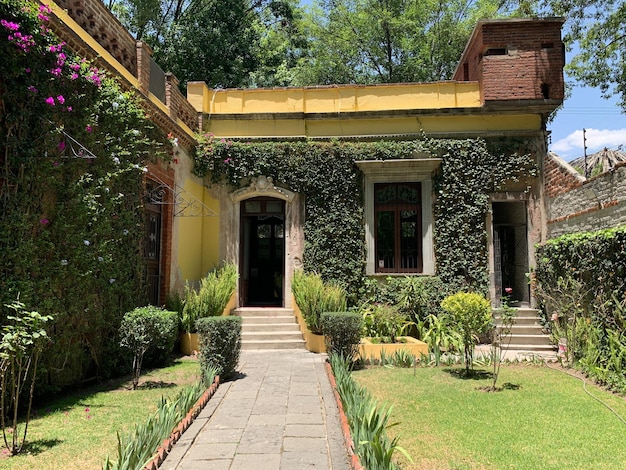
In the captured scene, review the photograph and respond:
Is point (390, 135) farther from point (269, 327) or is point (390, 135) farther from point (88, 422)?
point (88, 422)

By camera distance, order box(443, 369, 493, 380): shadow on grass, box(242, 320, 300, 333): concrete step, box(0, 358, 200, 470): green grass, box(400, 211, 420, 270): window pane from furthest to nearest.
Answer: box(400, 211, 420, 270): window pane → box(242, 320, 300, 333): concrete step → box(443, 369, 493, 380): shadow on grass → box(0, 358, 200, 470): green grass

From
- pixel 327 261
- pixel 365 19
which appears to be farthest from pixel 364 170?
pixel 365 19

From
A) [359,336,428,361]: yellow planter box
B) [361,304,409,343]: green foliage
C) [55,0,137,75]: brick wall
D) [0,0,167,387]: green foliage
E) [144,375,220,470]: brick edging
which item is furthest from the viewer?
[361,304,409,343]: green foliage

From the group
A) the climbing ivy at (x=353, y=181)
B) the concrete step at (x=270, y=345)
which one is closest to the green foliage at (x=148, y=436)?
the concrete step at (x=270, y=345)

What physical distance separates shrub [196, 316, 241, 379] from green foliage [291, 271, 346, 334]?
2516 mm

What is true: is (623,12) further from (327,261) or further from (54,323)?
(54,323)

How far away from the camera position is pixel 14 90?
4.99m

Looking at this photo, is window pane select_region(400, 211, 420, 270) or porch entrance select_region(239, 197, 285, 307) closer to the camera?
window pane select_region(400, 211, 420, 270)

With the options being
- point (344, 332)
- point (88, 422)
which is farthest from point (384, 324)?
point (88, 422)

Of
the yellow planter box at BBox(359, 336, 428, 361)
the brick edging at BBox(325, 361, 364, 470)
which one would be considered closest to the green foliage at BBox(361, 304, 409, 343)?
the yellow planter box at BBox(359, 336, 428, 361)

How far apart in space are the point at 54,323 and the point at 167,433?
2.43 metres

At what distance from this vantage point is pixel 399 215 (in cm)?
1135

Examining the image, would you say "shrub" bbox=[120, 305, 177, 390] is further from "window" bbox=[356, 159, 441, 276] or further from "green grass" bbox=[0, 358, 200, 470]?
"window" bbox=[356, 159, 441, 276]

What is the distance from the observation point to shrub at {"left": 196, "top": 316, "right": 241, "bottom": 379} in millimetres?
6422
